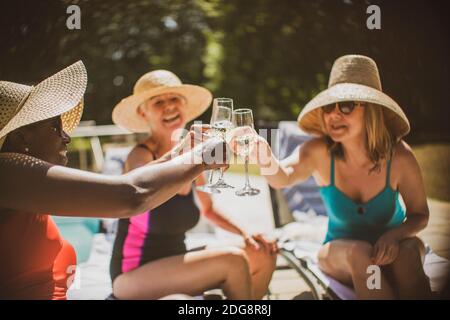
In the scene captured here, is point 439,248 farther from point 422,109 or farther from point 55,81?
point 55,81

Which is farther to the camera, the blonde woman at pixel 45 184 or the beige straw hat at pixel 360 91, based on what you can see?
the beige straw hat at pixel 360 91

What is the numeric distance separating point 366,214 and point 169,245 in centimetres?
123

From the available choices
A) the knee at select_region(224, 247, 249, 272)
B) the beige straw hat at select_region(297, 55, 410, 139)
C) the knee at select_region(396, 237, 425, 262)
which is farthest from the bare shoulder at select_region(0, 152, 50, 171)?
the knee at select_region(396, 237, 425, 262)

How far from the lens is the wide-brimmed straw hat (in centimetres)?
151

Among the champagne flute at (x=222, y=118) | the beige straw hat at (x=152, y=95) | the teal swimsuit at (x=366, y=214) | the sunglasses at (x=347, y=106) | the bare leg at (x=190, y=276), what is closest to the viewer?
the champagne flute at (x=222, y=118)

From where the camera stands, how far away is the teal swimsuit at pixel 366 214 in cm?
262

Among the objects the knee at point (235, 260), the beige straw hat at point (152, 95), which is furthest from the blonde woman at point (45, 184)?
the beige straw hat at point (152, 95)

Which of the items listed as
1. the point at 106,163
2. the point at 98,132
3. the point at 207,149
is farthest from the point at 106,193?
the point at 98,132

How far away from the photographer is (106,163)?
441 cm

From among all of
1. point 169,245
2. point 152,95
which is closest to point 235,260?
point 169,245

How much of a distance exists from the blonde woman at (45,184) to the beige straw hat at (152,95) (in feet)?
3.32

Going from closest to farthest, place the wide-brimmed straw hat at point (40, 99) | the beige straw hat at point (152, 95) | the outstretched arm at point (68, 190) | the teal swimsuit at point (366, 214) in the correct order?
the outstretched arm at point (68, 190) → the wide-brimmed straw hat at point (40, 99) → the teal swimsuit at point (366, 214) → the beige straw hat at point (152, 95)

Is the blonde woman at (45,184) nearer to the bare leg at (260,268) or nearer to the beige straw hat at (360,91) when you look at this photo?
the beige straw hat at (360,91)
